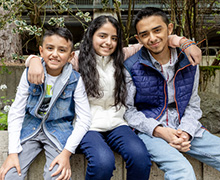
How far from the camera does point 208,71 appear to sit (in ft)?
13.1

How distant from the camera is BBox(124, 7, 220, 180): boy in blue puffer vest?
1.86 metres

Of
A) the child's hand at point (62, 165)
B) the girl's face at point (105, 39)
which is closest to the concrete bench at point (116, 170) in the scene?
the child's hand at point (62, 165)

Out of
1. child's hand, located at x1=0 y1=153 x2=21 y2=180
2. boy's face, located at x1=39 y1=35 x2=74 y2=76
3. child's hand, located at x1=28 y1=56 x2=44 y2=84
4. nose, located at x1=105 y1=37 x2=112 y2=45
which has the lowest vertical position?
child's hand, located at x1=0 y1=153 x2=21 y2=180

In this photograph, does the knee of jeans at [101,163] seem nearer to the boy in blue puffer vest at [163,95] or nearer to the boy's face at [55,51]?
the boy in blue puffer vest at [163,95]

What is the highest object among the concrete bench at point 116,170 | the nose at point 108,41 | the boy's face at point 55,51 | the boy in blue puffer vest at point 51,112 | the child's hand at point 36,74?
the nose at point 108,41

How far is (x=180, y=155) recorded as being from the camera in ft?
5.63

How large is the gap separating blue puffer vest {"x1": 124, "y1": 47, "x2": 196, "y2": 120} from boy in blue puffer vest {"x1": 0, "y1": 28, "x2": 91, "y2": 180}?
1.47 ft

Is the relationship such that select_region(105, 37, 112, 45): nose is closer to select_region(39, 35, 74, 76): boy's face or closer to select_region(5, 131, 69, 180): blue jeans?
select_region(39, 35, 74, 76): boy's face

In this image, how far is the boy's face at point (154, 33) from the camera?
202 centimetres

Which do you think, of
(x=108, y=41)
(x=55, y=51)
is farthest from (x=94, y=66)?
(x=55, y=51)

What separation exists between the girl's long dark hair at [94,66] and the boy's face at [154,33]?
20 cm

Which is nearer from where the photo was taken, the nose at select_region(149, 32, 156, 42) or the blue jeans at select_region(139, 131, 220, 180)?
the blue jeans at select_region(139, 131, 220, 180)

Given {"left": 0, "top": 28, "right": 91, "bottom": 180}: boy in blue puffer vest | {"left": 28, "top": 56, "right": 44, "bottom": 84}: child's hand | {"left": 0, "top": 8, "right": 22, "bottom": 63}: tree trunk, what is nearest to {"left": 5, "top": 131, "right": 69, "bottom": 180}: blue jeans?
{"left": 0, "top": 28, "right": 91, "bottom": 180}: boy in blue puffer vest

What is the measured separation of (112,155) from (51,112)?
0.54 meters
